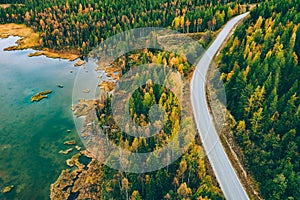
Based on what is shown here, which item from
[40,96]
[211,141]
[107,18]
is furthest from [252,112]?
[107,18]

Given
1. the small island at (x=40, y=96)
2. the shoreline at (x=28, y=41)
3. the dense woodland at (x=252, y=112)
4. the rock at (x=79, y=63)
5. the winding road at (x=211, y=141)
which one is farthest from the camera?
the shoreline at (x=28, y=41)

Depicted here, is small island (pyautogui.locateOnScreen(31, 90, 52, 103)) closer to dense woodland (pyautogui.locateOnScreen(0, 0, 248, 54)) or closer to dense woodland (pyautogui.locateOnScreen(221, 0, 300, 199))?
dense woodland (pyautogui.locateOnScreen(0, 0, 248, 54))

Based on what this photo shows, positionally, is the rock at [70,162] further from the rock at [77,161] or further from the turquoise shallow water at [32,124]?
the turquoise shallow water at [32,124]

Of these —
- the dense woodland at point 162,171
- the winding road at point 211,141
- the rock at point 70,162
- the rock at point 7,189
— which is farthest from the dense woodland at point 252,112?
the rock at point 7,189

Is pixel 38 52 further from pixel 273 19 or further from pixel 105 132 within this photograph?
pixel 273 19

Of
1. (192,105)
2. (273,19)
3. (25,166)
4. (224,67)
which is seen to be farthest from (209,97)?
(25,166)

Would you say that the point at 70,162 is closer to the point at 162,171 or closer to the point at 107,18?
the point at 162,171
